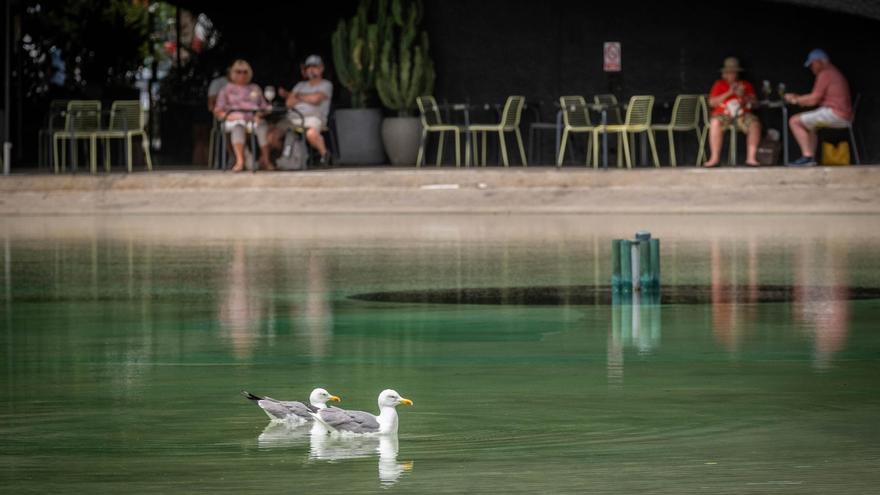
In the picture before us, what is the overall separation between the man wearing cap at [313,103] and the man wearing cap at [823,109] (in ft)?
16.6

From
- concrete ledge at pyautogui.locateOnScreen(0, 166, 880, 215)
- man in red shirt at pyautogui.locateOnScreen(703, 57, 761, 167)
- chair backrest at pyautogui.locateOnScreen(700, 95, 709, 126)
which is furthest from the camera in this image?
chair backrest at pyautogui.locateOnScreen(700, 95, 709, 126)

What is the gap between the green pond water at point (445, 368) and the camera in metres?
6.46

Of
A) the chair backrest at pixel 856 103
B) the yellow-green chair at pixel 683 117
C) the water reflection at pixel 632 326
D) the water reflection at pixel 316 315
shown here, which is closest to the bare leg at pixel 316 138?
the yellow-green chair at pixel 683 117

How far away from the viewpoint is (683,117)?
2219 centimetres

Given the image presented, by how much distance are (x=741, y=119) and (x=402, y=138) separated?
13.3ft

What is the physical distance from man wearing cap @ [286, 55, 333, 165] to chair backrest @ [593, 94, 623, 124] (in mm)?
3029

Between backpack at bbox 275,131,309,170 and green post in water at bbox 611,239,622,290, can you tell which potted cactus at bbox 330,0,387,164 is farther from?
green post in water at bbox 611,239,622,290

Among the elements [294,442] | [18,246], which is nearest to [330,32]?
[18,246]

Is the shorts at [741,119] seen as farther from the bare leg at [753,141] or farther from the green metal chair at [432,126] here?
the green metal chair at [432,126]

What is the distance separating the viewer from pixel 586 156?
23984 mm

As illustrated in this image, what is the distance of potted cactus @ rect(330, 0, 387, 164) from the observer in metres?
23.4

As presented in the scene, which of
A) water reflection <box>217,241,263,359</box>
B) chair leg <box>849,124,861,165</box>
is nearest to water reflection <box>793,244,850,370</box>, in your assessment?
water reflection <box>217,241,263,359</box>

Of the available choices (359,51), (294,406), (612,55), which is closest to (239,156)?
(359,51)

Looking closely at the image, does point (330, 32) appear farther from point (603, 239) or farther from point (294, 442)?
point (294, 442)
